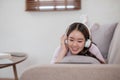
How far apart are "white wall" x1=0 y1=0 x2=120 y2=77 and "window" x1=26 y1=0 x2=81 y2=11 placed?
67mm

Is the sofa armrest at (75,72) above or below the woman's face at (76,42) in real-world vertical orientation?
below

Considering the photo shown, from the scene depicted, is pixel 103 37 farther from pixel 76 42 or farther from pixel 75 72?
pixel 75 72

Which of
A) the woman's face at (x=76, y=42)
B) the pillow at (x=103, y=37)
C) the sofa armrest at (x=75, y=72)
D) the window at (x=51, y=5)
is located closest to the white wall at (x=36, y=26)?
the window at (x=51, y=5)

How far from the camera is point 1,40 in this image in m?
2.76

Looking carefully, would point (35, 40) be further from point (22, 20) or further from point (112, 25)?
point (112, 25)

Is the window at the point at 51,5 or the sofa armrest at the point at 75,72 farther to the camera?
the window at the point at 51,5

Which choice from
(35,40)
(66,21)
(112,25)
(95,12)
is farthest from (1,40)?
(112,25)

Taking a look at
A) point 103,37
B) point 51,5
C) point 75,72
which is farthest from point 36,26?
point 75,72

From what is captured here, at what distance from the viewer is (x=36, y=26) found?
104 inches

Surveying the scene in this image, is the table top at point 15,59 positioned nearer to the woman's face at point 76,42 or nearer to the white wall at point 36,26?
the white wall at point 36,26

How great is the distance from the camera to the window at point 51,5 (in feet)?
8.21

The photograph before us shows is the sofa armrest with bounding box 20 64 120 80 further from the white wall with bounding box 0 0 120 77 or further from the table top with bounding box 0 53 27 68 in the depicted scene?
the white wall with bounding box 0 0 120 77

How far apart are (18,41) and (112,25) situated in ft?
4.14

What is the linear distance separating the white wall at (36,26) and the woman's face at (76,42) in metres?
1.46
